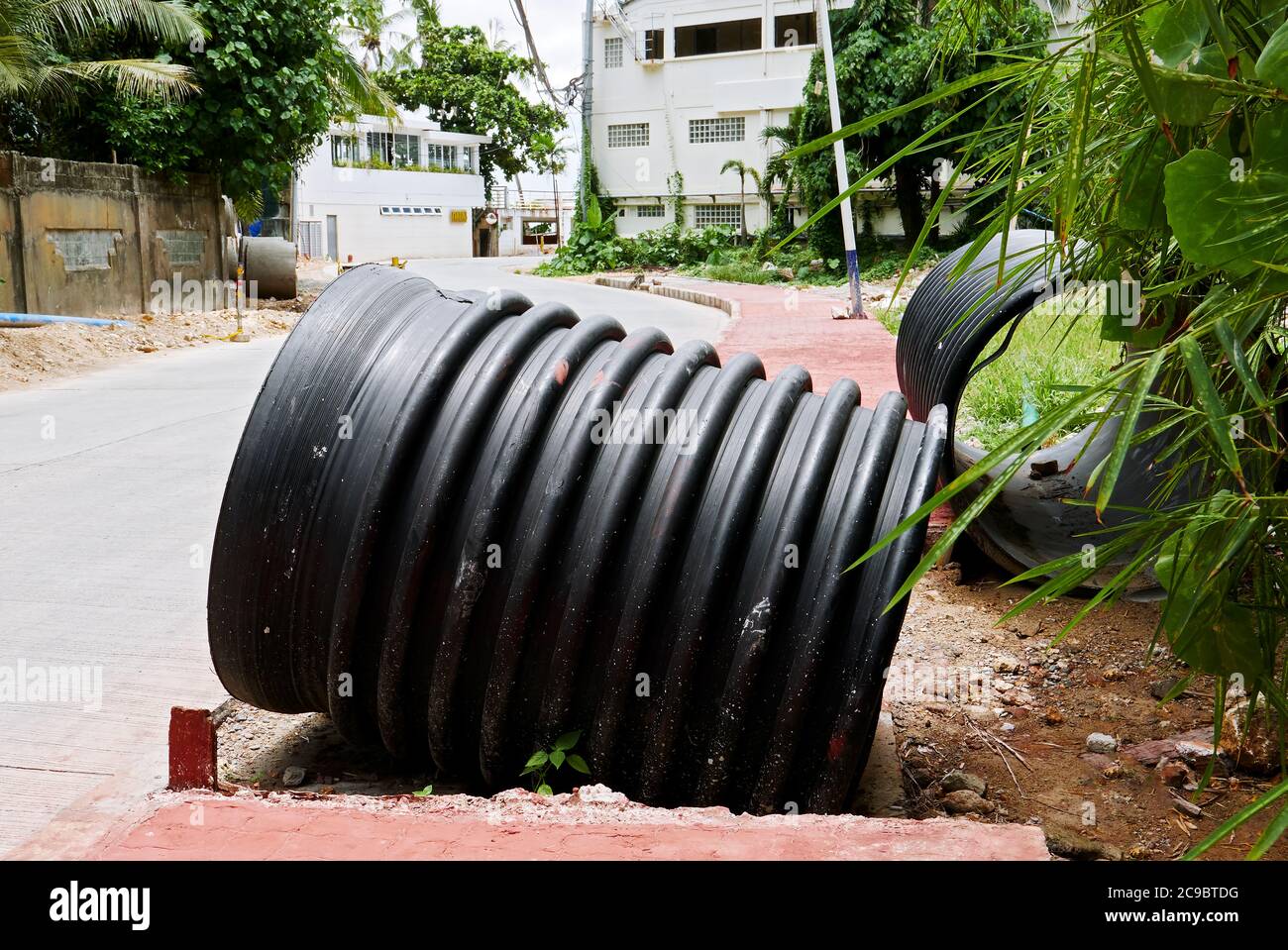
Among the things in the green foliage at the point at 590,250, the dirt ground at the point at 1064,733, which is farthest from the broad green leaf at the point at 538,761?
the green foliage at the point at 590,250

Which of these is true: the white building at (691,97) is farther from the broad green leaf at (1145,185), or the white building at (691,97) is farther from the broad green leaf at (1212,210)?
the broad green leaf at (1212,210)

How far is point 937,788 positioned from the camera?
124 inches

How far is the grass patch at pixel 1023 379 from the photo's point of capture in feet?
24.3

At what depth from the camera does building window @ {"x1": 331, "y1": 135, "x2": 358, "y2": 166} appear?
149 feet

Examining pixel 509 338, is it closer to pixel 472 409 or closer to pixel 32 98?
pixel 472 409

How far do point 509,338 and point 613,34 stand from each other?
3873cm

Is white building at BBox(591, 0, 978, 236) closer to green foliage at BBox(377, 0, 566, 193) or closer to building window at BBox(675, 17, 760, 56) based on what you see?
building window at BBox(675, 17, 760, 56)

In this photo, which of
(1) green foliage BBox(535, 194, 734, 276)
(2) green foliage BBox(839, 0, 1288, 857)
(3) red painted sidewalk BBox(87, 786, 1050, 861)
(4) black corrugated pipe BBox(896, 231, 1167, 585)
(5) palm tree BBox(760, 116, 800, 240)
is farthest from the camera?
(1) green foliage BBox(535, 194, 734, 276)

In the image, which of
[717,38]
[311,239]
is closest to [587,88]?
[717,38]

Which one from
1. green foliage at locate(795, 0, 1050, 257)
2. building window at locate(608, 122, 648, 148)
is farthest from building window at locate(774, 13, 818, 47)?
green foliage at locate(795, 0, 1050, 257)

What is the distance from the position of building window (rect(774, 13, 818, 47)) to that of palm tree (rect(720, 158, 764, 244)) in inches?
158

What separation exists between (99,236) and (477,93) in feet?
125

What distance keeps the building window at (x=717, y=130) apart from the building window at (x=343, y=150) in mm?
13504
